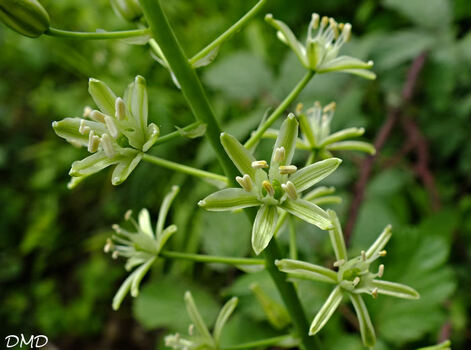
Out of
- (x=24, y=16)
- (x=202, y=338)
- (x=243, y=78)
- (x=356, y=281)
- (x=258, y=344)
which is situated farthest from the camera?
(x=243, y=78)

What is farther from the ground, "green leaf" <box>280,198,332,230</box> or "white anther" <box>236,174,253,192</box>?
"white anther" <box>236,174,253,192</box>

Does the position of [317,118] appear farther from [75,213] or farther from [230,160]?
[75,213]

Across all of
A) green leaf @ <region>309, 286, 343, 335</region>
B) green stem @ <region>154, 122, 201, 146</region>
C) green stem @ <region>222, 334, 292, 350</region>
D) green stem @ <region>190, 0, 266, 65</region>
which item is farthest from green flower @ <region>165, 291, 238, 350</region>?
green stem @ <region>190, 0, 266, 65</region>

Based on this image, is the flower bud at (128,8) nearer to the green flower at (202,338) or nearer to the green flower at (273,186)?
the green flower at (273,186)

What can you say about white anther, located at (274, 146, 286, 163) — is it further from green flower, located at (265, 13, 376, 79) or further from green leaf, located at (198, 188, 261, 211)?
green flower, located at (265, 13, 376, 79)

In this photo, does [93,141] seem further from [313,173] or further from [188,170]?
[313,173]

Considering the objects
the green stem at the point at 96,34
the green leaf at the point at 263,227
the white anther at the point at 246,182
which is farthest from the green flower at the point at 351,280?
the green stem at the point at 96,34

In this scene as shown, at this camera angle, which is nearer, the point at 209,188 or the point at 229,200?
the point at 229,200

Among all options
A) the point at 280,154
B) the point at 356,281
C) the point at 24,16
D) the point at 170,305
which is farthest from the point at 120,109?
the point at 170,305
